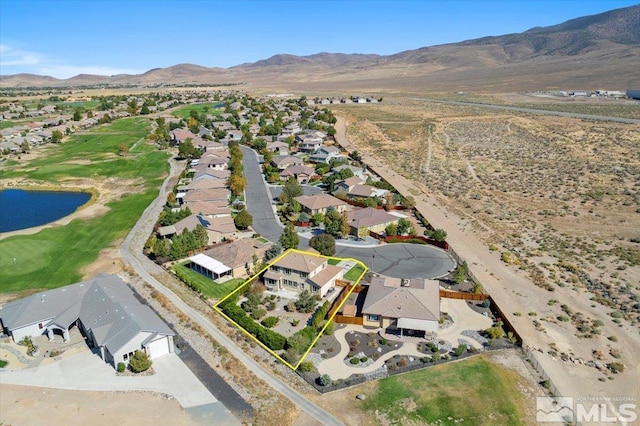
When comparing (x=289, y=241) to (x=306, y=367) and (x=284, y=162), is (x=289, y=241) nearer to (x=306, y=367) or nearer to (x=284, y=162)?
(x=306, y=367)

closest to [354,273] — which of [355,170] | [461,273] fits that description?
[461,273]

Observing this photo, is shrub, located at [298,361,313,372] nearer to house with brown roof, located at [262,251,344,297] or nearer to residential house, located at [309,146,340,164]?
house with brown roof, located at [262,251,344,297]

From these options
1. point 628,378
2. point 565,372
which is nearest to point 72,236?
point 565,372

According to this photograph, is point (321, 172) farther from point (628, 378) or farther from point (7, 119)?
point (7, 119)

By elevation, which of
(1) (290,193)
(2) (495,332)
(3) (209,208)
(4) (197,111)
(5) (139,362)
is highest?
(4) (197,111)

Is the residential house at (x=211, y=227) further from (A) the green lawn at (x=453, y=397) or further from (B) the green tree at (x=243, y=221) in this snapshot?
(A) the green lawn at (x=453, y=397)

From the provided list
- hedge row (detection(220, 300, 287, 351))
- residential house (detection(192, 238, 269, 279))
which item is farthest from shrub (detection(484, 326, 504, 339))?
residential house (detection(192, 238, 269, 279))
